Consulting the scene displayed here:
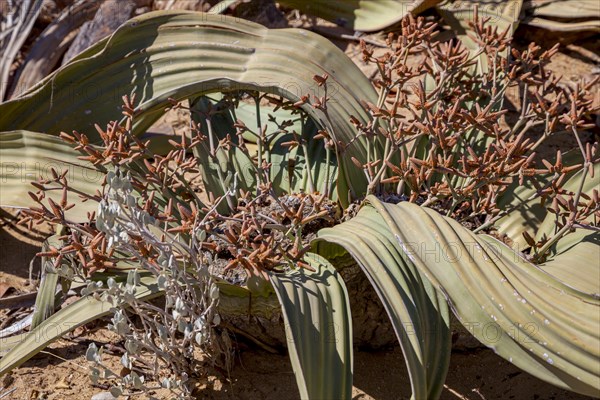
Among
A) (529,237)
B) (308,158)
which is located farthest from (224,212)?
(529,237)

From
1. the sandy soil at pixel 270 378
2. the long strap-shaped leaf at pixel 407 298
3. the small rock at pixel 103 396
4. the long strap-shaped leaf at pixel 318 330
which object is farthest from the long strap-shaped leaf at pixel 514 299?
the small rock at pixel 103 396

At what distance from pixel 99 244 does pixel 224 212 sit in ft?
Result: 1.12

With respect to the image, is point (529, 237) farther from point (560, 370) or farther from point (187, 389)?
point (187, 389)

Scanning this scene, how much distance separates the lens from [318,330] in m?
1.29

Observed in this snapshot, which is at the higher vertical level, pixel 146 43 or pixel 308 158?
pixel 146 43

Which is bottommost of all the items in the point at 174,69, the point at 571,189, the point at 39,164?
the point at 571,189

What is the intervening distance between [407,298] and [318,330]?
0.52ft

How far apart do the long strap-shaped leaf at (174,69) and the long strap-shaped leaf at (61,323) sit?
454 millimetres

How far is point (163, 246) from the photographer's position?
1.33 metres

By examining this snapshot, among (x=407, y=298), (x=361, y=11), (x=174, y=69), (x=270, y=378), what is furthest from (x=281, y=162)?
(x=361, y=11)

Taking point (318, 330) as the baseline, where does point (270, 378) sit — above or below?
below

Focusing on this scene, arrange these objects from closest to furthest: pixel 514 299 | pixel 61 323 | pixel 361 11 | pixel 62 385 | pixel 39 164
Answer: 1. pixel 514 299
2. pixel 61 323
3. pixel 62 385
4. pixel 39 164
5. pixel 361 11

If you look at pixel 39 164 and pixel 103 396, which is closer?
pixel 103 396

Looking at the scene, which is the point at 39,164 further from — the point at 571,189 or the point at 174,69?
the point at 571,189
